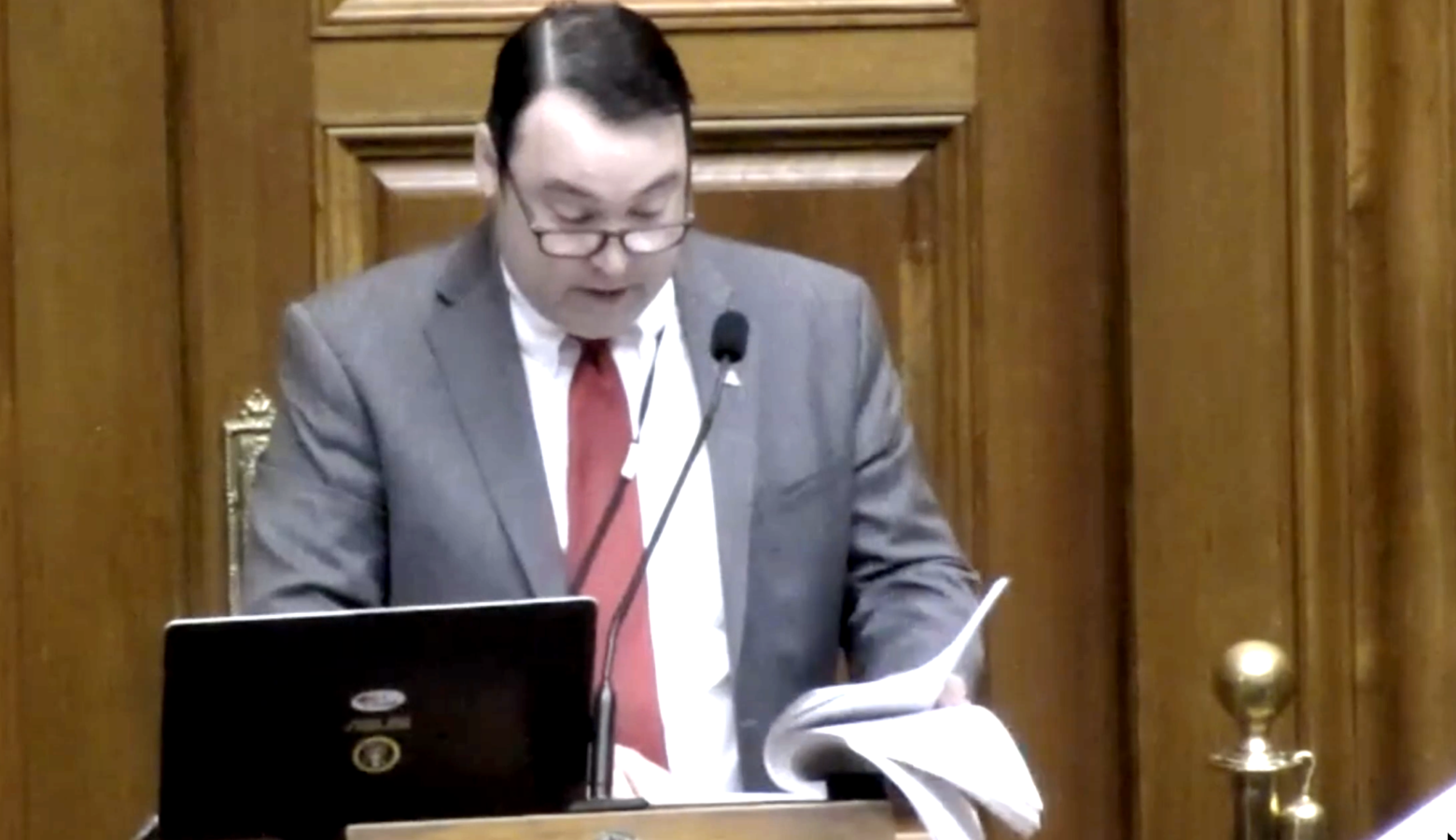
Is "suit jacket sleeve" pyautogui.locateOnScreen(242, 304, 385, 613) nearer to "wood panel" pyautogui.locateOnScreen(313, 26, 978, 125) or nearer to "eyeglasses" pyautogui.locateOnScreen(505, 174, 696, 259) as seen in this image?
"eyeglasses" pyautogui.locateOnScreen(505, 174, 696, 259)

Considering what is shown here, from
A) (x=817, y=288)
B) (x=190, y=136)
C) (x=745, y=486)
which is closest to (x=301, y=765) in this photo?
(x=745, y=486)

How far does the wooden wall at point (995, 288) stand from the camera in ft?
7.23

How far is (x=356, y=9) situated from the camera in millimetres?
2234

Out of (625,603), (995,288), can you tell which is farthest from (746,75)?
(625,603)

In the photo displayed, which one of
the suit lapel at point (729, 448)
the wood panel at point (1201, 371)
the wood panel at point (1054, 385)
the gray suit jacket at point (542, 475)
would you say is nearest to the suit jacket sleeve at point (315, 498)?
the gray suit jacket at point (542, 475)

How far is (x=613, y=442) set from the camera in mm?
1907

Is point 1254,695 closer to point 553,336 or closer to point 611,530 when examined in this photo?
point 611,530

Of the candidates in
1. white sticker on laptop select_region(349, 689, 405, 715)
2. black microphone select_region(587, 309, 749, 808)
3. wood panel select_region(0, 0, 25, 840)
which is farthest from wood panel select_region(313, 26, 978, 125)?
white sticker on laptop select_region(349, 689, 405, 715)

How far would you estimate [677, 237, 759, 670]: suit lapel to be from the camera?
191 cm

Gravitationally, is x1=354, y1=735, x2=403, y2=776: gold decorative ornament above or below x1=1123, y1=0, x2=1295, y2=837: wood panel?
below

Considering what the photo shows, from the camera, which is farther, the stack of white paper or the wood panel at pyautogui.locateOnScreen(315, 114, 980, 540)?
the wood panel at pyautogui.locateOnScreen(315, 114, 980, 540)

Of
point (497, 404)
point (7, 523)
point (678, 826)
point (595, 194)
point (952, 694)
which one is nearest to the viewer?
point (678, 826)

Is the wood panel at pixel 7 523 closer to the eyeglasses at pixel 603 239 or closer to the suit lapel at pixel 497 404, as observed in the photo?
the suit lapel at pixel 497 404

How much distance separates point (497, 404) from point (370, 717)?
51cm
